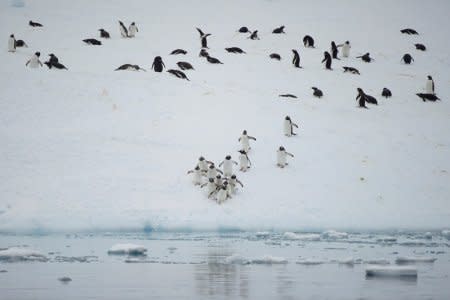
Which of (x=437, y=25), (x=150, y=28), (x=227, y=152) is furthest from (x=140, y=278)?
(x=437, y=25)

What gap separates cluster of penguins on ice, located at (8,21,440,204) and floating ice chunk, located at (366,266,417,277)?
7.27 meters

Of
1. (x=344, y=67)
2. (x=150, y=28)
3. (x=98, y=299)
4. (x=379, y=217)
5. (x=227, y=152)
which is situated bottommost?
(x=98, y=299)

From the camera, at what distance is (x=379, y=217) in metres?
20.0

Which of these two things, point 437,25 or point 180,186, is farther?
point 437,25

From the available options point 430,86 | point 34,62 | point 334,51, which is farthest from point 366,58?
point 34,62

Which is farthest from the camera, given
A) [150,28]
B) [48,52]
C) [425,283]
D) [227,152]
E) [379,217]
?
[150,28]

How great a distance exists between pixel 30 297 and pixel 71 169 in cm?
1008

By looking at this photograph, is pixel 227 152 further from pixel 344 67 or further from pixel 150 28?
pixel 150 28

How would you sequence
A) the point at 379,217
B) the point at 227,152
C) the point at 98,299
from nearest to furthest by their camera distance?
the point at 98,299
the point at 379,217
the point at 227,152

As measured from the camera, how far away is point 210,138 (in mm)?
22984

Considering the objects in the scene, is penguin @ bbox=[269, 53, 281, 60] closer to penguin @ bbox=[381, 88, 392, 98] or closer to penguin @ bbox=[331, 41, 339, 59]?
penguin @ bbox=[331, 41, 339, 59]

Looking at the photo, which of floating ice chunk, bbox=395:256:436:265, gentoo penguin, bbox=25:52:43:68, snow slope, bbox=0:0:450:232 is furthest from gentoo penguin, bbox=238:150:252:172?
gentoo penguin, bbox=25:52:43:68

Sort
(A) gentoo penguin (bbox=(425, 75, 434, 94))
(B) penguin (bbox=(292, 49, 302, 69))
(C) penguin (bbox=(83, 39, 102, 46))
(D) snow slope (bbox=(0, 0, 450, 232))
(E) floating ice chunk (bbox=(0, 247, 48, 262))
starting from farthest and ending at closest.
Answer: (C) penguin (bbox=(83, 39, 102, 46)) → (B) penguin (bbox=(292, 49, 302, 69)) → (A) gentoo penguin (bbox=(425, 75, 434, 94)) → (D) snow slope (bbox=(0, 0, 450, 232)) → (E) floating ice chunk (bbox=(0, 247, 48, 262))

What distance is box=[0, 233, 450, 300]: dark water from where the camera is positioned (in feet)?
37.8
